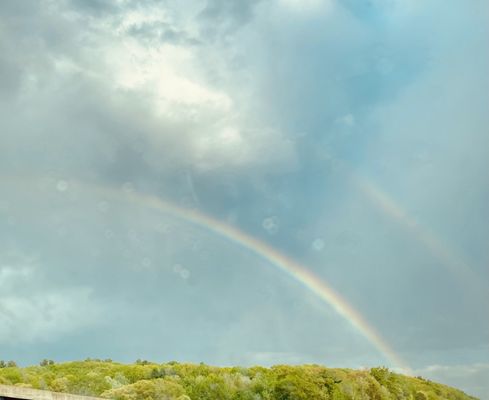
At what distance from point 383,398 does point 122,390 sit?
6817cm

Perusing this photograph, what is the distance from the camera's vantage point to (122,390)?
158500 mm

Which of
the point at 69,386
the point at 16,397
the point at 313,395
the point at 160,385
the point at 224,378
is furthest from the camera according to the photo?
the point at 69,386

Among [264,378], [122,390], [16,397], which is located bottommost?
[16,397]

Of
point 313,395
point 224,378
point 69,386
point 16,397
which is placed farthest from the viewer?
point 69,386

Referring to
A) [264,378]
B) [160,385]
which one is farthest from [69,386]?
[264,378]

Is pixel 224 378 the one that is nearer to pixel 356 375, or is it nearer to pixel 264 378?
pixel 264 378

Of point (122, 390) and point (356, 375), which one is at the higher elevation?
point (356, 375)

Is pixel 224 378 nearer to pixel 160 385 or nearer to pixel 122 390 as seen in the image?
pixel 160 385

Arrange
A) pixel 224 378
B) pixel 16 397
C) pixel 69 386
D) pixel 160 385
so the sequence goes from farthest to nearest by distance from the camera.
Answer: pixel 69 386 < pixel 224 378 < pixel 160 385 < pixel 16 397

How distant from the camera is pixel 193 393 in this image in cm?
17200

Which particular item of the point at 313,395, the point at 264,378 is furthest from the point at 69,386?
the point at 313,395

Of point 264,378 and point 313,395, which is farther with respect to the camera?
point 264,378

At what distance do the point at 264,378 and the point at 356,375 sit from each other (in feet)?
81.5

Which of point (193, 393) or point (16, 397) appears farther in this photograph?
point (193, 393)
